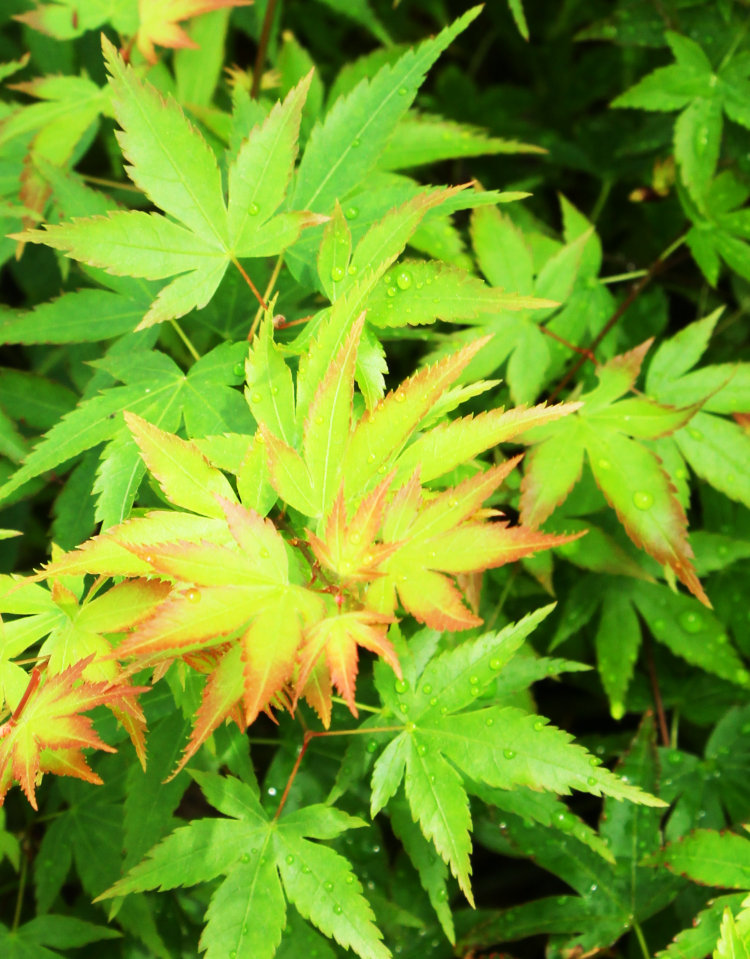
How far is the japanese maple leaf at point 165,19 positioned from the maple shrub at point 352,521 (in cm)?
1

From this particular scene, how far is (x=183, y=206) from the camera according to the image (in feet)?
3.37

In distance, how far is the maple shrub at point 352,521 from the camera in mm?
854

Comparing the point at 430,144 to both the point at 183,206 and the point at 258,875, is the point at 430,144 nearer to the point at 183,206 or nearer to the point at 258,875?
the point at 183,206

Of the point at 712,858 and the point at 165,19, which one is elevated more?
the point at 165,19

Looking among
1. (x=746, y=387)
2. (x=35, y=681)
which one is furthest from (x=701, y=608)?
(x=35, y=681)

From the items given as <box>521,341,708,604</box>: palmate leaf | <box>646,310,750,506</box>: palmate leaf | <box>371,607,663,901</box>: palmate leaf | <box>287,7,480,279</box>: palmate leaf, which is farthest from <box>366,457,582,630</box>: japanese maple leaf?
<box>646,310,750,506</box>: palmate leaf

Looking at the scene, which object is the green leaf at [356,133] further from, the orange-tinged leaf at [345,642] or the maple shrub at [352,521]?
the orange-tinged leaf at [345,642]

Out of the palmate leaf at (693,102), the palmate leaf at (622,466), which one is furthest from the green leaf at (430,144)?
the palmate leaf at (622,466)

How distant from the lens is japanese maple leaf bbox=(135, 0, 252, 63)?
133cm

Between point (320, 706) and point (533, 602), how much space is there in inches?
34.2

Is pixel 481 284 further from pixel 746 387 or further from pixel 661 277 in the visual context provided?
pixel 661 277

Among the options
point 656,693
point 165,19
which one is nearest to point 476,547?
point 656,693

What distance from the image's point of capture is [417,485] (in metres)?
0.84

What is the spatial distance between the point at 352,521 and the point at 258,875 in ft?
1.91
